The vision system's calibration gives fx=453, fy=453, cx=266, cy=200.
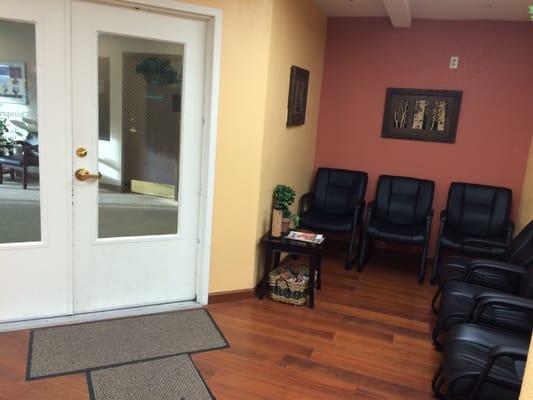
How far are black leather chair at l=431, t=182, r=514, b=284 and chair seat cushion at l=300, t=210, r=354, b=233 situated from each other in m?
0.82

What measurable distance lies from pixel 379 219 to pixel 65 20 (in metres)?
3.16

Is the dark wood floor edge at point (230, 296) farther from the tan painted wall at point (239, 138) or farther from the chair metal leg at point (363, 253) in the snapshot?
the chair metal leg at point (363, 253)

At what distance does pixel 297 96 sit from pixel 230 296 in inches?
70.1

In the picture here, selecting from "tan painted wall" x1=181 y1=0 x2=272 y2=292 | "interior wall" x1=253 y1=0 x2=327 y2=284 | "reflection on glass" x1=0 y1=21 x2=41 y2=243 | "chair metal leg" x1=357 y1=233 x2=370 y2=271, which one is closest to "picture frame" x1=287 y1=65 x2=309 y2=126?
"interior wall" x1=253 y1=0 x2=327 y2=284

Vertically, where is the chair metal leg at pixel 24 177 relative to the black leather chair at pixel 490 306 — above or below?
above

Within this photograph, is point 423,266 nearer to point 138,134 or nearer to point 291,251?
point 291,251

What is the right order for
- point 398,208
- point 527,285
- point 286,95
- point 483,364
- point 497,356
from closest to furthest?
point 497,356
point 483,364
point 527,285
point 286,95
point 398,208

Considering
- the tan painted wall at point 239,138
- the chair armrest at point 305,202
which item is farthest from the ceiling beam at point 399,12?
the chair armrest at point 305,202

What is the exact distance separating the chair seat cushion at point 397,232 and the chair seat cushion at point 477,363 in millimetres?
1740

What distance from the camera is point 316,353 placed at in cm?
274

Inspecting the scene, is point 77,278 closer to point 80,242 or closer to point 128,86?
point 80,242

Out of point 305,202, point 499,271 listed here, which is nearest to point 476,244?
point 499,271

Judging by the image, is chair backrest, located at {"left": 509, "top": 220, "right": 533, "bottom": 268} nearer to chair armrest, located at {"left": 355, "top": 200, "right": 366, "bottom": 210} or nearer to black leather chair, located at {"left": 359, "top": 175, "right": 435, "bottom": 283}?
black leather chair, located at {"left": 359, "top": 175, "right": 435, "bottom": 283}

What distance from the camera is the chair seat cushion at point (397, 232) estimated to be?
4.00m
